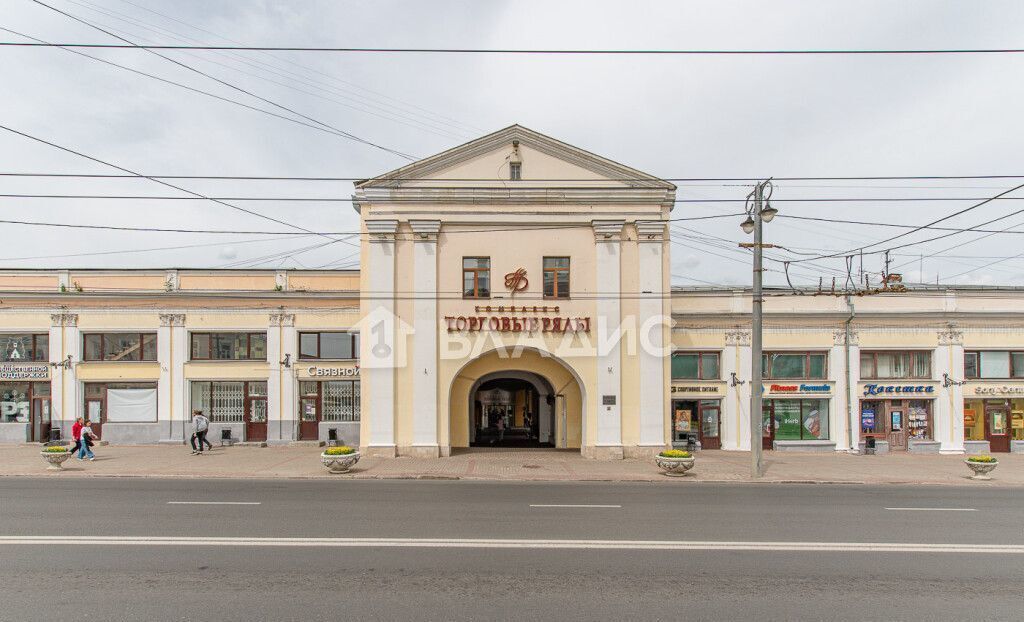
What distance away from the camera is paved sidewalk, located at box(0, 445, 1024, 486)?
58.5 feet

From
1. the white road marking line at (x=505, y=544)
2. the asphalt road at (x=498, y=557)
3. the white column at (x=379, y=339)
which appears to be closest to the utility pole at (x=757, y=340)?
the asphalt road at (x=498, y=557)

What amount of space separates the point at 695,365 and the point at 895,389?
26.8ft

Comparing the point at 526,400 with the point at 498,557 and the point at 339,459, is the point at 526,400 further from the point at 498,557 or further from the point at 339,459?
the point at 498,557

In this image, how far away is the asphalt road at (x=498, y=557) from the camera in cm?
695

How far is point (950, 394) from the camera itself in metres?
26.0

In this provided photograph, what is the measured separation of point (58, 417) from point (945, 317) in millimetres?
36397

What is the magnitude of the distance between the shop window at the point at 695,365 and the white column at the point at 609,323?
18.9 ft

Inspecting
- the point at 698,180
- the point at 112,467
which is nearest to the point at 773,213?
the point at 698,180

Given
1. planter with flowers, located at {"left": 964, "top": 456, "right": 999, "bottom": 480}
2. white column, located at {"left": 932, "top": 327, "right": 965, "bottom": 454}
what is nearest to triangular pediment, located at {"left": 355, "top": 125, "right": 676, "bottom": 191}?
planter with flowers, located at {"left": 964, "top": 456, "right": 999, "bottom": 480}

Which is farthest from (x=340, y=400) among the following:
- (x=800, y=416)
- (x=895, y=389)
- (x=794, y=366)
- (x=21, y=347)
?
(x=895, y=389)

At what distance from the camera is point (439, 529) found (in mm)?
10469

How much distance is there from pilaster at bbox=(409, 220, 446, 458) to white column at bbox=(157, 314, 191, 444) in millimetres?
11437

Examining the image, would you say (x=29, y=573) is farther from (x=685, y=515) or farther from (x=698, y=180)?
(x=698, y=180)

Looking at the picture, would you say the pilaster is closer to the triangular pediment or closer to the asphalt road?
the triangular pediment
